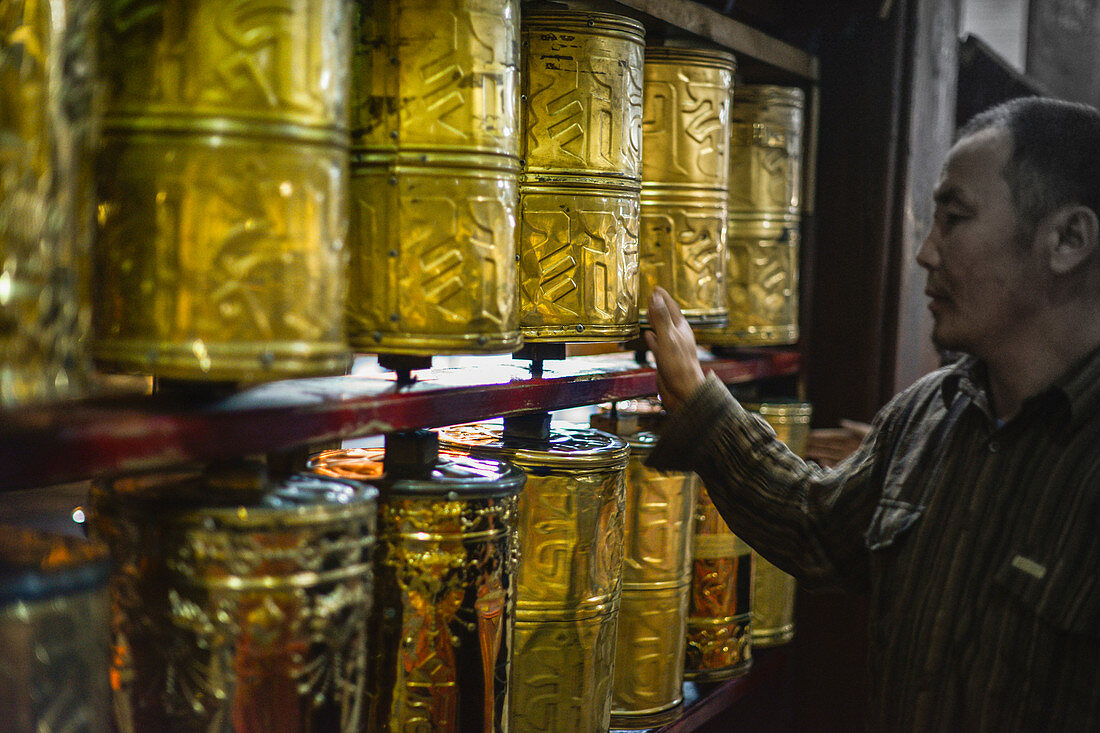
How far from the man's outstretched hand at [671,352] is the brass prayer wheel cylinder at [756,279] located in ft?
1.19

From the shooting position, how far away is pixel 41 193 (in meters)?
0.75

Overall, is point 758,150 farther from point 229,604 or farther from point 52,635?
point 52,635

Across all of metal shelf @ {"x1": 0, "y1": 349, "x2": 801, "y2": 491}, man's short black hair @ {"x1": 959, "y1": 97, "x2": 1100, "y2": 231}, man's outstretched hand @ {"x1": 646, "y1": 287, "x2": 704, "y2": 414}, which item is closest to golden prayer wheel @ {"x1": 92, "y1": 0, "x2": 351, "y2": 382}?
metal shelf @ {"x1": 0, "y1": 349, "x2": 801, "y2": 491}

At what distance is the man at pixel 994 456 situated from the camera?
1.23 m

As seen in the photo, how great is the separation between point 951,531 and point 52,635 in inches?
43.1

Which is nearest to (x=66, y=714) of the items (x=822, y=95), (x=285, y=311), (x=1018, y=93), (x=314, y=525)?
(x=314, y=525)

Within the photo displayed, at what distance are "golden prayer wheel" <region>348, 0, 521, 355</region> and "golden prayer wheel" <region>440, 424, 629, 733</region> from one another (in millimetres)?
304

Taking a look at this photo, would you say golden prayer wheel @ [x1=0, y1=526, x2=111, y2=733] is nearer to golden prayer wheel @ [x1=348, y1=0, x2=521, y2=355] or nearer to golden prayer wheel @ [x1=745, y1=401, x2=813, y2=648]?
golden prayer wheel @ [x1=348, y1=0, x2=521, y2=355]

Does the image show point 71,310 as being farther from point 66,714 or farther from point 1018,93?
point 1018,93

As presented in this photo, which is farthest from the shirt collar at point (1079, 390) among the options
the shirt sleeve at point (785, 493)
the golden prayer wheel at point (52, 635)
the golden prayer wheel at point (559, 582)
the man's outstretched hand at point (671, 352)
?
the golden prayer wheel at point (52, 635)

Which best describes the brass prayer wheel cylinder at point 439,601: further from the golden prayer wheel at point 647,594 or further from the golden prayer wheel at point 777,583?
the golden prayer wheel at point 777,583

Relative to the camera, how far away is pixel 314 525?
2.98 ft

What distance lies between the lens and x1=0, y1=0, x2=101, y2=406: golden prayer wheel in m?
0.73

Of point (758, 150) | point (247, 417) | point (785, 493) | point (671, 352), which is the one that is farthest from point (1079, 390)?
point (247, 417)
